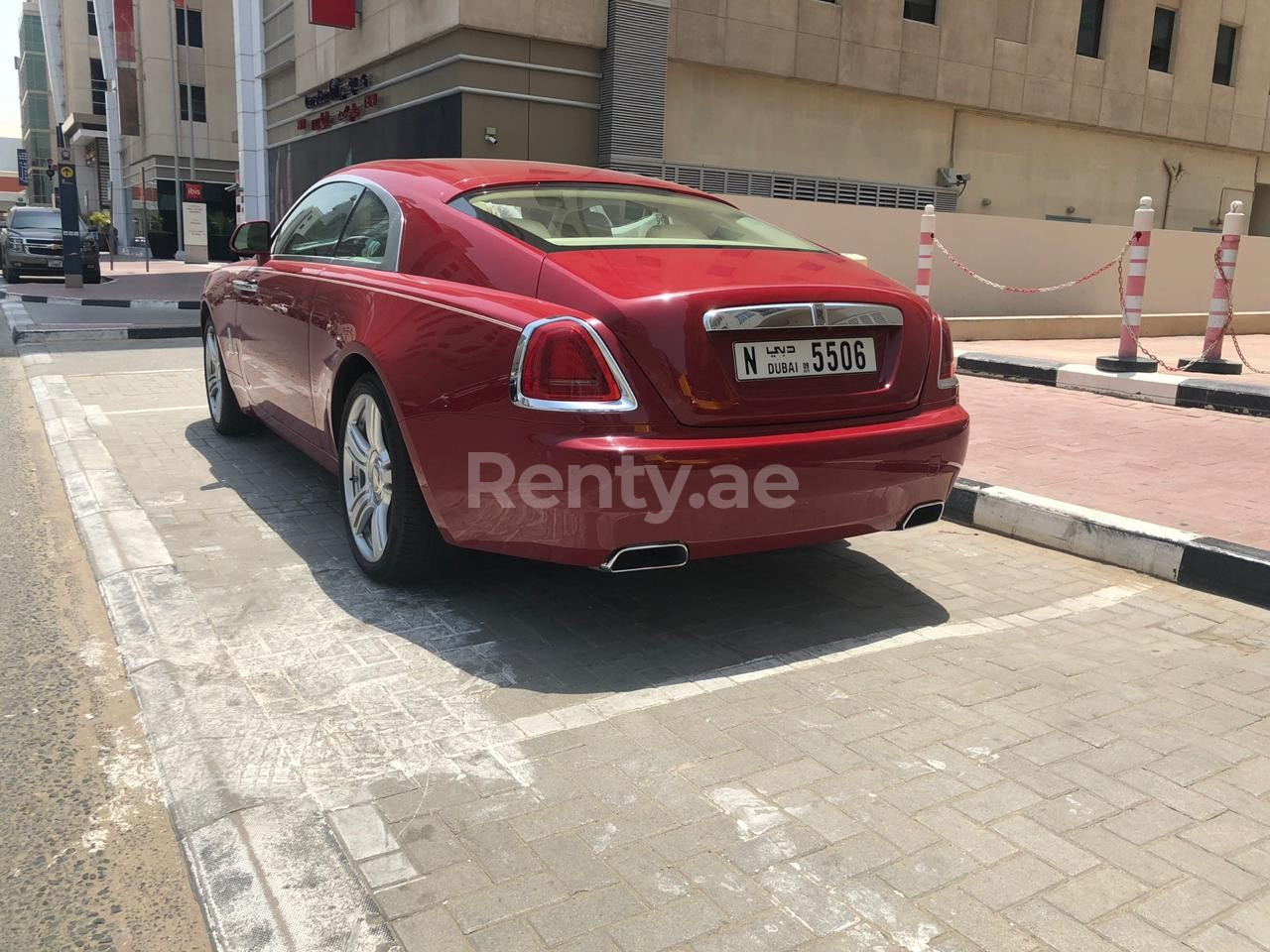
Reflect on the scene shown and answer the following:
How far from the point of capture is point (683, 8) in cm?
1903

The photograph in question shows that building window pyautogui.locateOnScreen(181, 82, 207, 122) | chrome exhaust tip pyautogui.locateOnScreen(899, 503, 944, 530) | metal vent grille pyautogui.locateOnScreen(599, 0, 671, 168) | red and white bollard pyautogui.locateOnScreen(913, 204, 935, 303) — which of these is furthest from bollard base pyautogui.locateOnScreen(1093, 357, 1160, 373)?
building window pyautogui.locateOnScreen(181, 82, 207, 122)

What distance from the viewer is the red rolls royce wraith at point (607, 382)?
3.20 m

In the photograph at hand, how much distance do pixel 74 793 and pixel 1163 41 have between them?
98.9 feet

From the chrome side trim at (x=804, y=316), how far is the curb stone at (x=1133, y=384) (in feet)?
18.6

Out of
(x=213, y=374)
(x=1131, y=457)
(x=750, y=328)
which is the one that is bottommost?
(x=1131, y=457)

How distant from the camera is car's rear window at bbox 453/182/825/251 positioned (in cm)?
376

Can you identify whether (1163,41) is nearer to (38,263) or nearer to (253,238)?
(38,263)

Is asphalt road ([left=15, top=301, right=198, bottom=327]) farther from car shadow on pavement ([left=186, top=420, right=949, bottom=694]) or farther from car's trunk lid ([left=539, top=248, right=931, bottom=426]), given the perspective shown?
car's trunk lid ([left=539, top=248, right=931, bottom=426])

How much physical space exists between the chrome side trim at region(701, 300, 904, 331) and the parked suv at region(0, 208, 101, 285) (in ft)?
80.3

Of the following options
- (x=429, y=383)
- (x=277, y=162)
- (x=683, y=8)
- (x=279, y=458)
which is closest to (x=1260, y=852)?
(x=429, y=383)

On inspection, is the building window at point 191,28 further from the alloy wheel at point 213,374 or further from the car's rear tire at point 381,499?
the car's rear tire at point 381,499

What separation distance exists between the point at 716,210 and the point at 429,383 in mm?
1649

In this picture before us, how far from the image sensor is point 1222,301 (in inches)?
401

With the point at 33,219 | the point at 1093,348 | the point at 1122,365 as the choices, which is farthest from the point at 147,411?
the point at 33,219
